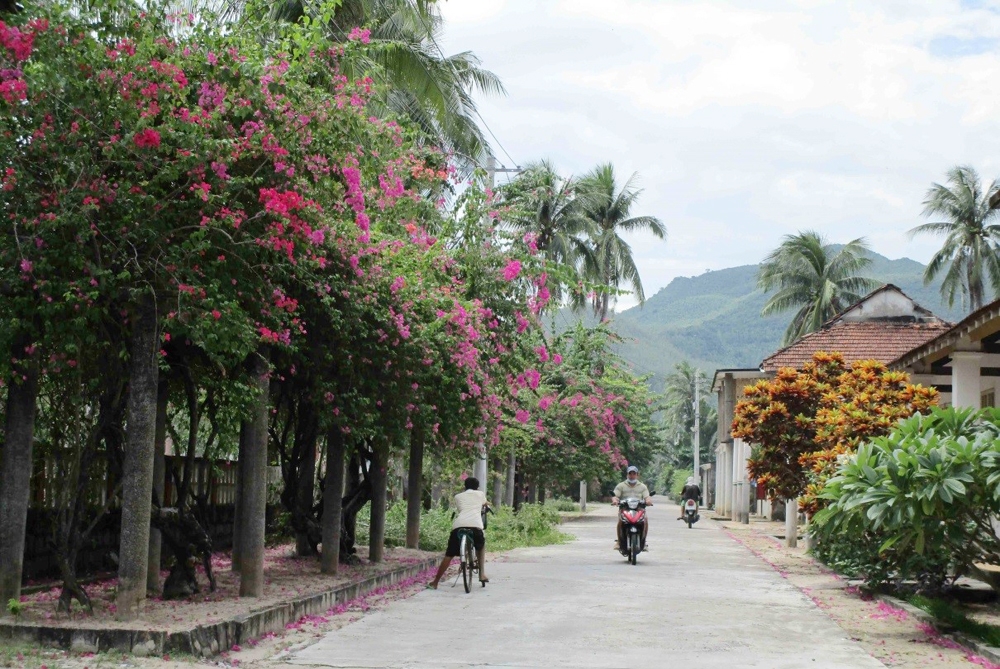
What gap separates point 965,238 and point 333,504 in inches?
1787

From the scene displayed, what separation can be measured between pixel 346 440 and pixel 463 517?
186cm

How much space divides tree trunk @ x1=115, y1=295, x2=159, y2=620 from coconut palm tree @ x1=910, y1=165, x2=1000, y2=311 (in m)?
49.0

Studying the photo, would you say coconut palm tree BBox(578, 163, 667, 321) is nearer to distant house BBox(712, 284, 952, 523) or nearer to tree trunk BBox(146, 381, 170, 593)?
distant house BBox(712, 284, 952, 523)

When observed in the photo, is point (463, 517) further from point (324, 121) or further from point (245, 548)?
point (324, 121)

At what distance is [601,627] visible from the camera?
12234 millimetres

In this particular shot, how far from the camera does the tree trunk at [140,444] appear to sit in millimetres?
10375

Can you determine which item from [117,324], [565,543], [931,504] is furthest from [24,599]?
[565,543]

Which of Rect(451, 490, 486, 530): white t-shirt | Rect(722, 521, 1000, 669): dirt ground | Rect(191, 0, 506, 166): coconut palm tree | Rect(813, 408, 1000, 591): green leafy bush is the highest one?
Rect(191, 0, 506, 166): coconut palm tree

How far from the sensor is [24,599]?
38.4 feet

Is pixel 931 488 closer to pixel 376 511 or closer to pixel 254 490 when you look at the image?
pixel 254 490

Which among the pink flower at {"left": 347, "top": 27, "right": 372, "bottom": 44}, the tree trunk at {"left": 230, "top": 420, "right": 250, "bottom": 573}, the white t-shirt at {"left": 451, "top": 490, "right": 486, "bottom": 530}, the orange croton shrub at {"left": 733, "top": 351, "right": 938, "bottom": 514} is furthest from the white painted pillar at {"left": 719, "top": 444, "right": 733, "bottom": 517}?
the pink flower at {"left": 347, "top": 27, "right": 372, "bottom": 44}

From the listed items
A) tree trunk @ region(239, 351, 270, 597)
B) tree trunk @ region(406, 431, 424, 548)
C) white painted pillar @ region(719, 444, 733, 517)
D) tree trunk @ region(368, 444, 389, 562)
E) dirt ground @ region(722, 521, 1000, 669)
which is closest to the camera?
dirt ground @ region(722, 521, 1000, 669)

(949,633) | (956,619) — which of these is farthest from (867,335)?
(949,633)

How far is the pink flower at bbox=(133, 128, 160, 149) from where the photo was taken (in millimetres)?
9227
